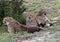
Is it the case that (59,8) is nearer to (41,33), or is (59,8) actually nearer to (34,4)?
(34,4)

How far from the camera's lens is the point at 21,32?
32.8 ft

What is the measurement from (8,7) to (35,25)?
63.8 inches

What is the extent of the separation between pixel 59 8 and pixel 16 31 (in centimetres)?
424

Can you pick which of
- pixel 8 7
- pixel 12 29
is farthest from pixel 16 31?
pixel 8 7

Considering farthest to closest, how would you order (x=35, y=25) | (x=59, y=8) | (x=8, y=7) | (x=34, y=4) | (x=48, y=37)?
(x=34, y=4) < (x=59, y=8) < (x=8, y=7) < (x=35, y=25) < (x=48, y=37)

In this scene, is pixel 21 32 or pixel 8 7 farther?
pixel 8 7

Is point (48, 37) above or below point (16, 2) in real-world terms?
below

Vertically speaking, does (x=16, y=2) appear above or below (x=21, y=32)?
above

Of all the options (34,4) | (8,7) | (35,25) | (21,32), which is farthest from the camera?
(34,4)

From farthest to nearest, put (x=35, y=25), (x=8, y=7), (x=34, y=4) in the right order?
(x=34, y=4), (x=8, y=7), (x=35, y=25)

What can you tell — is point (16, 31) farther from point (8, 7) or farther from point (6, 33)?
point (8, 7)

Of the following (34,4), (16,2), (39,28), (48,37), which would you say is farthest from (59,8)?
(48,37)

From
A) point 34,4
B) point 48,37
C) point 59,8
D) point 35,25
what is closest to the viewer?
point 48,37

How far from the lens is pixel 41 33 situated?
9867mm
